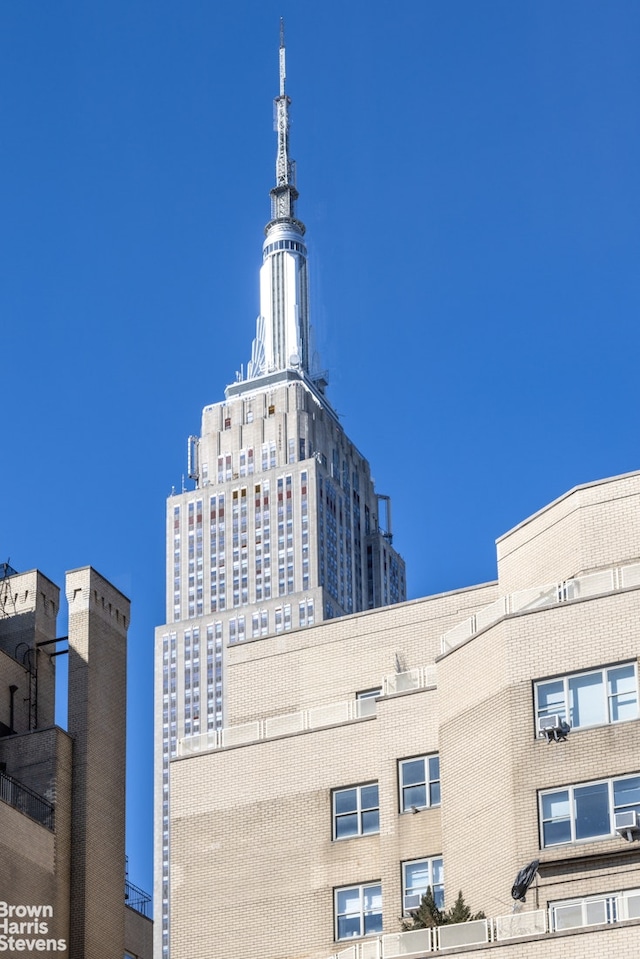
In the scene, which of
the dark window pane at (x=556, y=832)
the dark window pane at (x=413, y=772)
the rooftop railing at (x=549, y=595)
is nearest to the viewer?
the dark window pane at (x=556, y=832)

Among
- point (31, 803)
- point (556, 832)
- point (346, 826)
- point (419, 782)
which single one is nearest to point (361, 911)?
point (346, 826)

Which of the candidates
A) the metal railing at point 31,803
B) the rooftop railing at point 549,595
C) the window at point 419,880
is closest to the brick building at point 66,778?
the metal railing at point 31,803

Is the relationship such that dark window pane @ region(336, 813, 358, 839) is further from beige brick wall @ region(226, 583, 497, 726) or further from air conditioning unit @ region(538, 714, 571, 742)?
air conditioning unit @ region(538, 714, 571, 742)

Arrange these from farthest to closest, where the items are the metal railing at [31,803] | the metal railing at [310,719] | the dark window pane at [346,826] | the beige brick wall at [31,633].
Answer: the beige brick wall at [31,633]
the metal railing at [31,803]
the metal railing at [310,719]
the dark window pane at [346,826]

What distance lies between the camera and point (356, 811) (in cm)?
4700

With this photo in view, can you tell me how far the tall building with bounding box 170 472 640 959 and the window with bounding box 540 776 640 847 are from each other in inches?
1.7

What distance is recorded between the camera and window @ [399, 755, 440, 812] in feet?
151

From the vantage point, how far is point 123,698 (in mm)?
61688

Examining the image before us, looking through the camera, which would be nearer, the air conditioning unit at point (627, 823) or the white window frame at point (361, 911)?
the air conditioning unit at point (627, 823)

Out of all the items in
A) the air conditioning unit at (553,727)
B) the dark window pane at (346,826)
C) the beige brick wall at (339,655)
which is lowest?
the dark window pane at (346,826)

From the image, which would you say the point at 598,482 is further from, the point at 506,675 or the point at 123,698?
the point at 123,698

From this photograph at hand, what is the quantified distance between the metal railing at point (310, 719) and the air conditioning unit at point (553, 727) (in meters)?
5.70

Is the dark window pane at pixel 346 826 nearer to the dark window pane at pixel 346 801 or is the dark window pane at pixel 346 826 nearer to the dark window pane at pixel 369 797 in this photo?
the dark window pane at pixel 346 801

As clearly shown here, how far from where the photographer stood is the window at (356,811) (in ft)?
153
